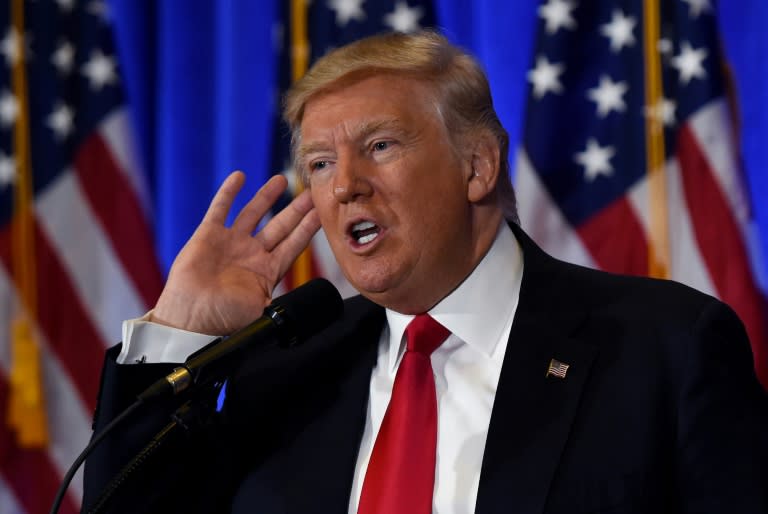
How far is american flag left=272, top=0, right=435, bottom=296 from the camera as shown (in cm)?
278

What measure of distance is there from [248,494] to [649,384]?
0.72 meters

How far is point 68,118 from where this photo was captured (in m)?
2.87

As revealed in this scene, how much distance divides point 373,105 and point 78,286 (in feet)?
5.12

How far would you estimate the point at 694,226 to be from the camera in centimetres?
254

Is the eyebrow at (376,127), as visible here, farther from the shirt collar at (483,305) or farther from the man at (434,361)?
the shirt collar at (483,305)

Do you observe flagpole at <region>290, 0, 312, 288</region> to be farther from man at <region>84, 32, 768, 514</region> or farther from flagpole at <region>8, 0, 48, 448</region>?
man at <region>84, 32, 768, 514</region>

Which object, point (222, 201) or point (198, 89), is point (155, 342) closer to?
point (222, 201)

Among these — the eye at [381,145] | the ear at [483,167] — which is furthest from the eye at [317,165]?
the ear at [483,167]

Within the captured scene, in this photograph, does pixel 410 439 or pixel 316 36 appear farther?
pixel 316 36

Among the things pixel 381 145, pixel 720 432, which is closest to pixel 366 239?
pixel 381 145

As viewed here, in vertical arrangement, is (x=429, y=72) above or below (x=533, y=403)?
above

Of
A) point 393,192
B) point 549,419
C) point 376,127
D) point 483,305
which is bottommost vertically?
point 549,419

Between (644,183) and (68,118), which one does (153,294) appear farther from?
(644,183)

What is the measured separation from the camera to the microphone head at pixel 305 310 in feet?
4.57
